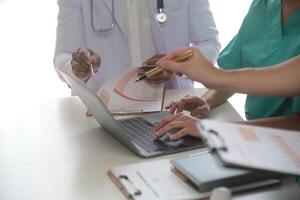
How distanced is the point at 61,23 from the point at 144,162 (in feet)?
2.96

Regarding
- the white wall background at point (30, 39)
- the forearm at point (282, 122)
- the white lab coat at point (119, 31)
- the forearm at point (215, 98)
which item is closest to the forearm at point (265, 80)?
the forearm at point (282, 122)

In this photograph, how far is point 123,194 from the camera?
0.83 metres

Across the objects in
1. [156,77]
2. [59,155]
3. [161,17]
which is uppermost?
[161,17]

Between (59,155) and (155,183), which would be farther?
(59,155)

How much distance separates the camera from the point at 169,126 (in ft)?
3.51

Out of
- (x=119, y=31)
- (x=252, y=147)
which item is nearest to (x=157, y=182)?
(x=252, y=147)

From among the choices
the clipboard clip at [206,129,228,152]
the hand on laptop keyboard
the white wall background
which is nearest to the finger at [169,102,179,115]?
the hand on laptop keyboard

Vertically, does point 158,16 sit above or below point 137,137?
above

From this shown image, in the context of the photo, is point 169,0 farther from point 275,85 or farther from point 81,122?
point 275,85

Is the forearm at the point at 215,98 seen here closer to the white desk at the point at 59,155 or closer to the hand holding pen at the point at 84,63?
the white desk at the point at 59,155

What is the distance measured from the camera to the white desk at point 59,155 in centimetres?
85

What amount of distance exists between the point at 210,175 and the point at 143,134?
347mm

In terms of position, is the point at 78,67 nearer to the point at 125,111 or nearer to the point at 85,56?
the point at 85,56

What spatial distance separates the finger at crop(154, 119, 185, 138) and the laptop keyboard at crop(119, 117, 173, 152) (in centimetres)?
2
